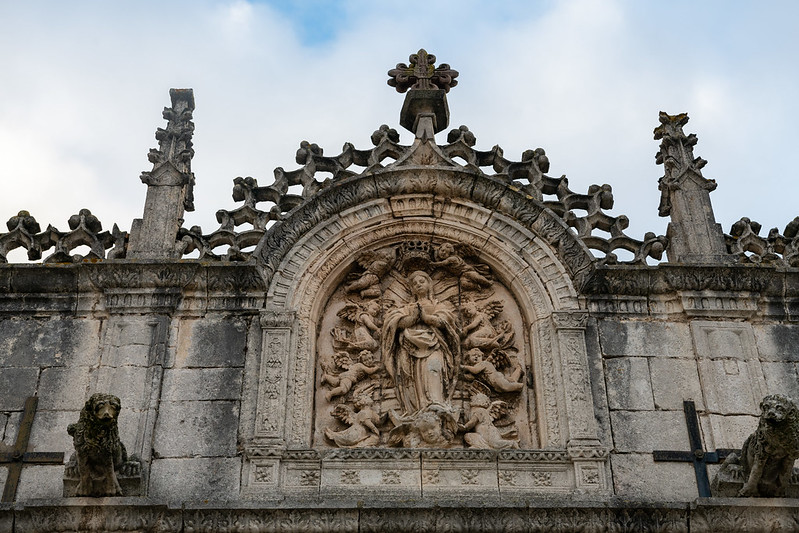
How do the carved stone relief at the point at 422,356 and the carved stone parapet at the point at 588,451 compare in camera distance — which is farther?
the carved stone relief at the point at 422,356

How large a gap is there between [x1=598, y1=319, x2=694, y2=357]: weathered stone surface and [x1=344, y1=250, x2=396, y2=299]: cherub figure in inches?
93.1

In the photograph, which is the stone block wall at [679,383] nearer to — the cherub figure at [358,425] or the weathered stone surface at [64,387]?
the cherub figure at [358,425]

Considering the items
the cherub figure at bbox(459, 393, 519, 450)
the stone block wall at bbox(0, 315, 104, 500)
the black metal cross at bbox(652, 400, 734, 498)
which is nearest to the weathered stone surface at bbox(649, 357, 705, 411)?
the black metal cross at bbox(652, 400, 734, 498)

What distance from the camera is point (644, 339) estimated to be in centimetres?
1024

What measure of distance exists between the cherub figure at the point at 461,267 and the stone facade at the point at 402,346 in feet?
0.09

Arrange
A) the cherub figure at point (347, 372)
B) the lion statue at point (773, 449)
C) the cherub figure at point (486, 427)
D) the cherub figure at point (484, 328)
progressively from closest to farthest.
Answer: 1. the lion statue at point (773, 449)
2. the cherub figure at point (486, 427)
3. the cherub figure at point (347, 372)
4. the cherub figure at point (484, 328)

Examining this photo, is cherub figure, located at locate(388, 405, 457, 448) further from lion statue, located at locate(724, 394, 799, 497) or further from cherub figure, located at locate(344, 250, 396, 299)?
lion statue, located at locate(724, 394, 799, 497)

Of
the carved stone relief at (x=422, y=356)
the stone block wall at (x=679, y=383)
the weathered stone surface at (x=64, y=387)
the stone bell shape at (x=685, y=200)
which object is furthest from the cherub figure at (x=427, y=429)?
the stone bell shape at (x=685, y=200)

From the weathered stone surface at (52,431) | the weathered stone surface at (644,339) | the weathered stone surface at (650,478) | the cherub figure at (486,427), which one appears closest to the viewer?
the weathered stone surface at (650,478)

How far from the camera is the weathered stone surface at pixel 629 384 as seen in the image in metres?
9.83

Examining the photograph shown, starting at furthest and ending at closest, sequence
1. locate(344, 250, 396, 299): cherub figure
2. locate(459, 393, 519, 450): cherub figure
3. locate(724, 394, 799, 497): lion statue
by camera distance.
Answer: locate(344, 250, 396, 299): cherub figure, locate(459, 393, 519, 450): cherub figure, locate(724, 394, 799, 497): lion statue

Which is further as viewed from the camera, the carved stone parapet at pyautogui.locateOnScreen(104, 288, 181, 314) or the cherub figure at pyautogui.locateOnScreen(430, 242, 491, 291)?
the cherub figure at pyautogui.locateOnScreen(430, 242, 491, 291)

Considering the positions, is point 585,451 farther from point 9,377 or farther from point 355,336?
point 9,377

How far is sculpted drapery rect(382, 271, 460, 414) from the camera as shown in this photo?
10.2 metres
